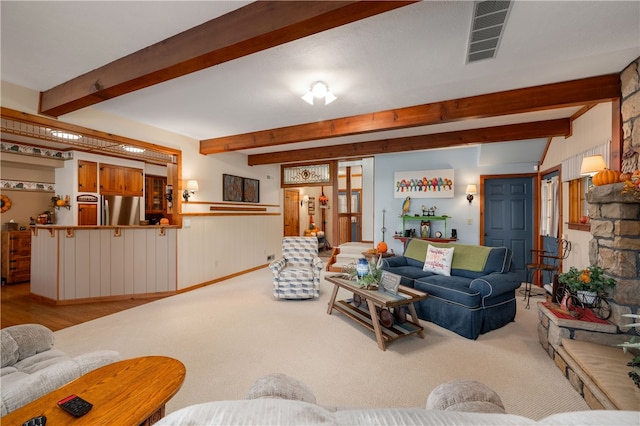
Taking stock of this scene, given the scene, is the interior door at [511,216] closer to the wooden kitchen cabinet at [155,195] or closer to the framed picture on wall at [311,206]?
the framed picture on wall at [311,206]

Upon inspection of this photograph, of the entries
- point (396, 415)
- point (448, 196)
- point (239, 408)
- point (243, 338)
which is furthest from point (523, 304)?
point (239, 408)

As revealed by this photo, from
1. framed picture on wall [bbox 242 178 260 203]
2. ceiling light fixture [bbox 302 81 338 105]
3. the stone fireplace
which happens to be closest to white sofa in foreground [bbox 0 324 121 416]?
ceiling light fixture [bbox 302 81 338 105]

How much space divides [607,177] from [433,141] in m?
2.45

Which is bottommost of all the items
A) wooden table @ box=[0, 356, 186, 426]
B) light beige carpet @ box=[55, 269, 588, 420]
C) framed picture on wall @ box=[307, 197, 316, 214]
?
light beige carpet @ box=[55, 269, 588, 420]

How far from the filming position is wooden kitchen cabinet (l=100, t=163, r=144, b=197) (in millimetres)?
5895

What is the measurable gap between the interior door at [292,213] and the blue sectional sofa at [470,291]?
16.5 feet

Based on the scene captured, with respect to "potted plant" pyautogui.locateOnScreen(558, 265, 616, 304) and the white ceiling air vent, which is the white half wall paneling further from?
"potted plant" pyautogui.locateOnScreen(558, 265, 616, 304)

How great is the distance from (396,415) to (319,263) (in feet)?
12.4

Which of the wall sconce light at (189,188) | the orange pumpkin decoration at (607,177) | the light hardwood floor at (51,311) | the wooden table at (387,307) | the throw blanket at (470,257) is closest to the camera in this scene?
the orange pumpkin decoration at (607,177)

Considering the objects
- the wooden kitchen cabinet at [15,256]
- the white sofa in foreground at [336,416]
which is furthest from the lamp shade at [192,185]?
the white sofa in foreground at [336,416]

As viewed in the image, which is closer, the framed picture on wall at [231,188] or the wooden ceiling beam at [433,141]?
the wooden ceiling beam at [433,141]

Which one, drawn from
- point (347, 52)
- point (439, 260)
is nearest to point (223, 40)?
point (347, 52)

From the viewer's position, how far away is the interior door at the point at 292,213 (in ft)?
27.8

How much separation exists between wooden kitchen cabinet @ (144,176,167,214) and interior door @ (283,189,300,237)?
130 inches
